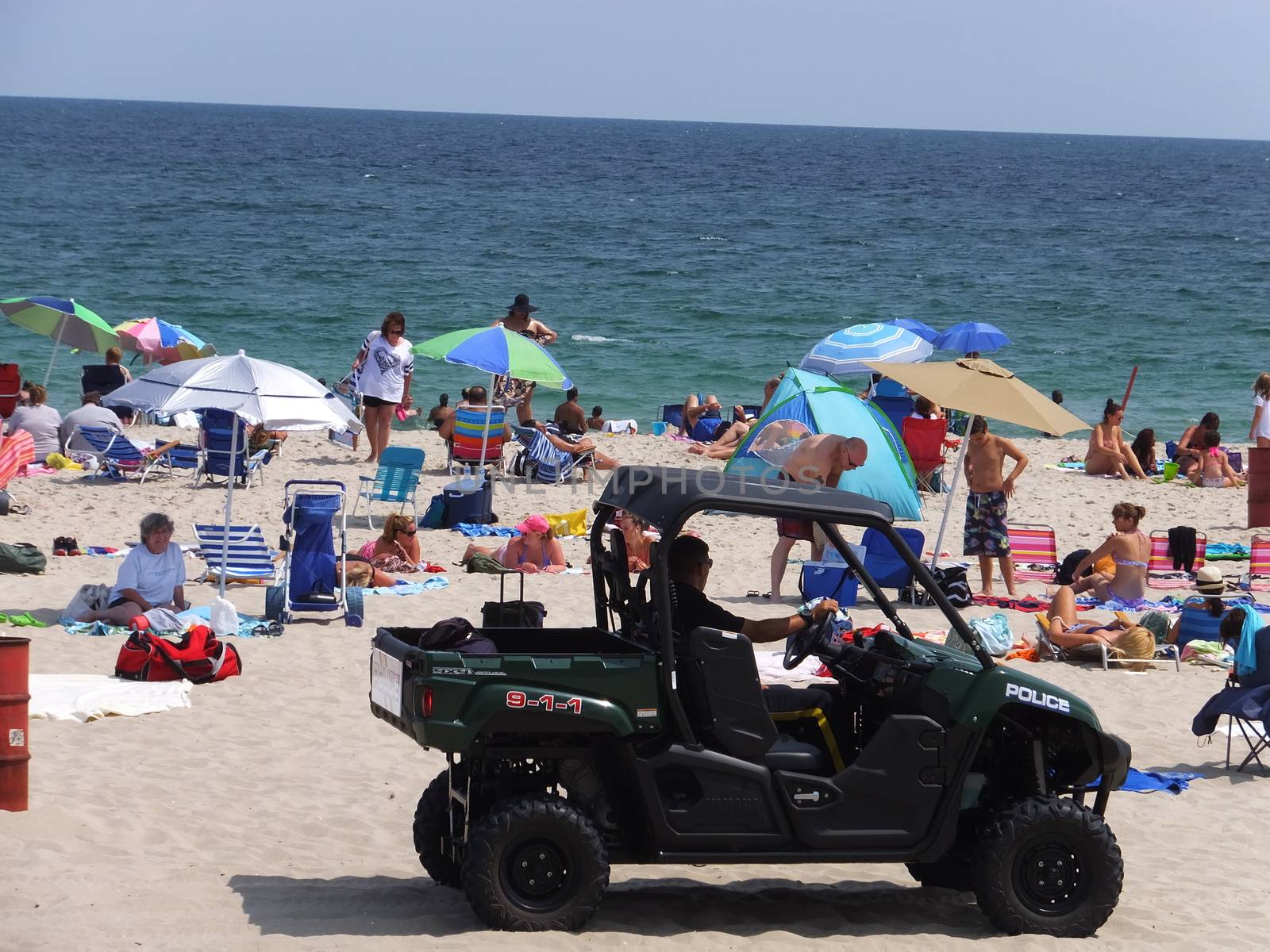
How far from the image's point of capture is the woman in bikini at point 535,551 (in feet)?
37.9

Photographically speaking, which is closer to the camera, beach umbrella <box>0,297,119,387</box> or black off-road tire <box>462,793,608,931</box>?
black off-road tire <box>462,793,608,931</box>

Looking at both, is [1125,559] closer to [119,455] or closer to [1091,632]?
[1091,632]

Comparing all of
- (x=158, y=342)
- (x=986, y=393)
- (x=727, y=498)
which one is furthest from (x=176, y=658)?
(x=158, y=342)

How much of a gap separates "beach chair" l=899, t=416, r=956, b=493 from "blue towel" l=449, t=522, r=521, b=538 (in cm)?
469

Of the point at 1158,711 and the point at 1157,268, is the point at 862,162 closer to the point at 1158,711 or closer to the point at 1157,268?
the point at 1157,268

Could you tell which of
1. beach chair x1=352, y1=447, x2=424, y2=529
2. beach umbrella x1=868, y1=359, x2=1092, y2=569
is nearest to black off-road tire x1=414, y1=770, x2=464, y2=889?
beach umbrella x1=868, y1=359, x2=1092, y2=569

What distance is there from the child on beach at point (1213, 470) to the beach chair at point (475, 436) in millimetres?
8001

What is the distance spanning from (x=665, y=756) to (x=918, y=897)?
145 cm

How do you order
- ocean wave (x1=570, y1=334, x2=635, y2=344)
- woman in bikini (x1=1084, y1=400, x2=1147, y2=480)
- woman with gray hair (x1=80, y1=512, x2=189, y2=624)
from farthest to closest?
ocean wave (x1=570, y1=334, x2=635, y2=344), woman in bikini (x1=1084, y1=400, x2=1147, y2=480), woman with gray hair (x1=80, y1=512, x2=189, y2=624)

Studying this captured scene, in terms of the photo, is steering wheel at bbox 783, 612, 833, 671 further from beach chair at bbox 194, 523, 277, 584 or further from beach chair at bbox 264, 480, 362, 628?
beach chair at bbox 194, 523, 277, 584

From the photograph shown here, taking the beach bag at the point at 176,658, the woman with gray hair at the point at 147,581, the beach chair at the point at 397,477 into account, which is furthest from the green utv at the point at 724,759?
the beach chair at the point at 397,477

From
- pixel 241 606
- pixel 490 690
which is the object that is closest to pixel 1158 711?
pixel 490 690

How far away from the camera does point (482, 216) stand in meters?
62.8

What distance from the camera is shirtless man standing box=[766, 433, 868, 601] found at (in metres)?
10.9
